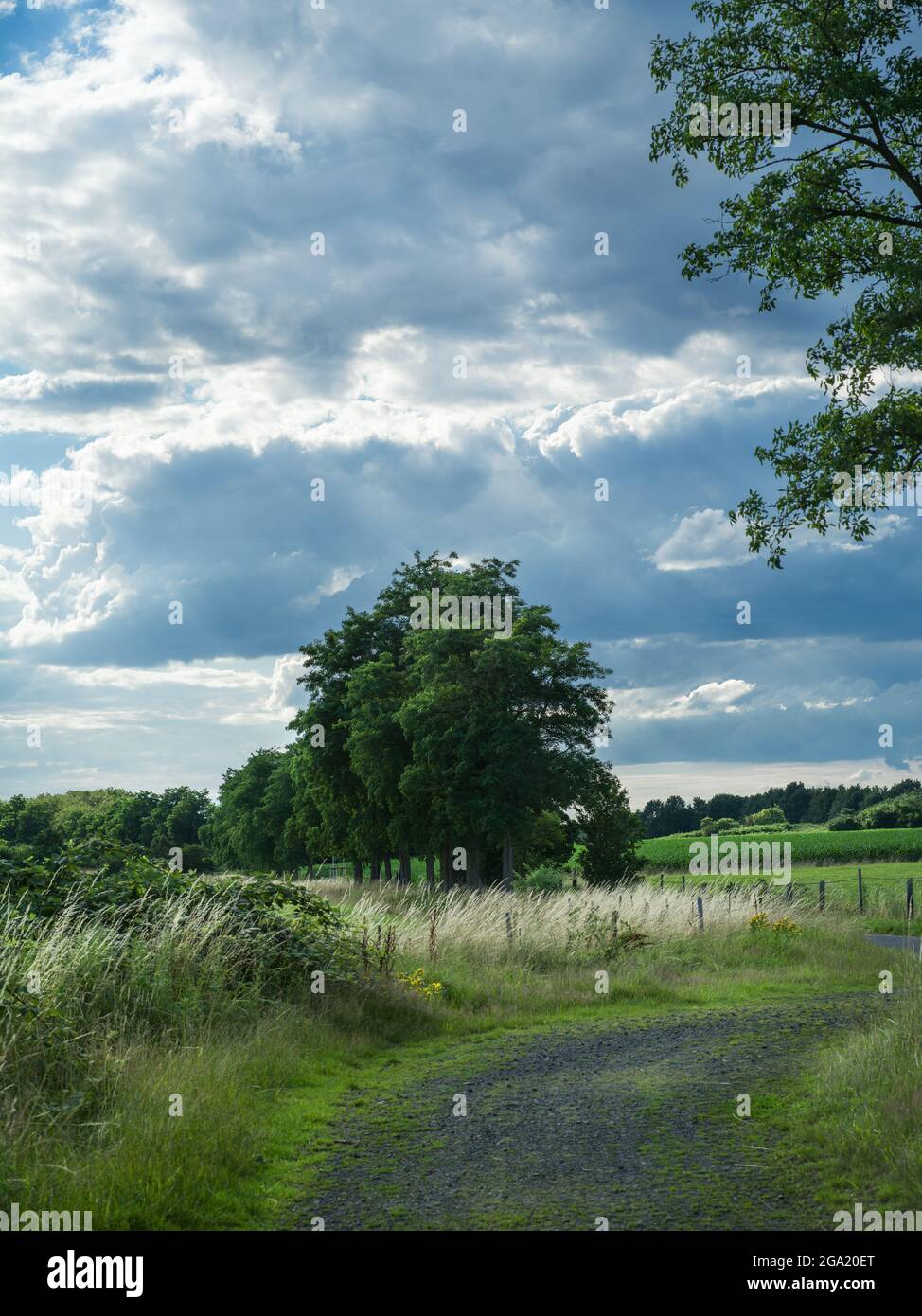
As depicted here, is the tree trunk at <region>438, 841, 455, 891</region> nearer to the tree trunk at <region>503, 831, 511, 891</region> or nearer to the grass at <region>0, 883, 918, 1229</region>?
the tree trunk at <region>503, 831, 511, 891</region>

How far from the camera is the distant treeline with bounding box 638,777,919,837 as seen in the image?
4739 inches

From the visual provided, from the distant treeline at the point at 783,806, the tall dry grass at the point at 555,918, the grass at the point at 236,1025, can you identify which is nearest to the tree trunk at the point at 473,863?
the tall dry grass at the point at 555,918

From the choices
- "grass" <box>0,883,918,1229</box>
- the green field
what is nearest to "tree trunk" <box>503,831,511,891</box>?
"grass" <box>0,883,918,1229</box>

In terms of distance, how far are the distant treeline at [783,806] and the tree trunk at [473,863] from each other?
77.3 meters

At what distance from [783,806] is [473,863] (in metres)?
102

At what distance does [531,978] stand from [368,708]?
1096 inches

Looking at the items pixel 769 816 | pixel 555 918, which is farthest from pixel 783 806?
pixel 555 918

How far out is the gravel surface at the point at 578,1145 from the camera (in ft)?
21.7

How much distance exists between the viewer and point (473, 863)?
40406mm

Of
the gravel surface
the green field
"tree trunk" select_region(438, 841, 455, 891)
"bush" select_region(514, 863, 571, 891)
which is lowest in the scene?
the green field

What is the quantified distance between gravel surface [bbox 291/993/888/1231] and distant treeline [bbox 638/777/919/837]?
344ft

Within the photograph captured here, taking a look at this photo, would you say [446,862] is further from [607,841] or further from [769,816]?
[769,816]

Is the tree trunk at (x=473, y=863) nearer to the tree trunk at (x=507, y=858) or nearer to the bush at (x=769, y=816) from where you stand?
the tree trunk at (x=507, y=858)
